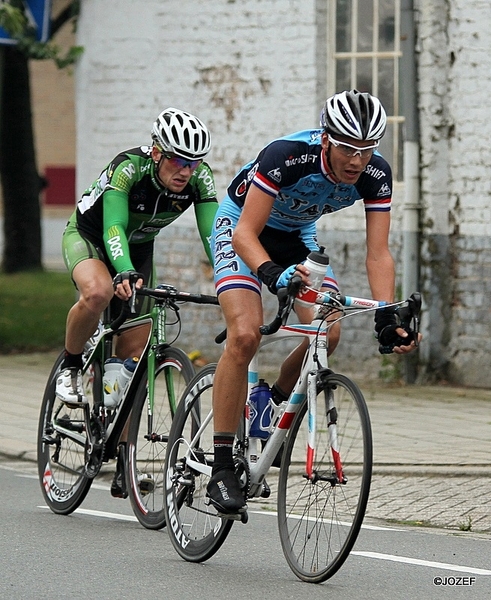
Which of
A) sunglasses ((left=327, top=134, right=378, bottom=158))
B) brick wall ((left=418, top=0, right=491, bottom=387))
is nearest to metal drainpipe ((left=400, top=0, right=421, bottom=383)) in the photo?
brick wall ((left=418, top=0, right=491, bottom=387))

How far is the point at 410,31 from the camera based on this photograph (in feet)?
42.7

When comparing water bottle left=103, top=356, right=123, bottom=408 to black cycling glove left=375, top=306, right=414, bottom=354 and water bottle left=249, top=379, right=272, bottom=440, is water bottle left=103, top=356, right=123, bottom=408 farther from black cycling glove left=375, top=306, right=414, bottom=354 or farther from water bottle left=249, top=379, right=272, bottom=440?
black cycling glove left=375, top=306, right=414, bottom=354

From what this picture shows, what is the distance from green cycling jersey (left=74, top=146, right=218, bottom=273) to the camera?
709 cm

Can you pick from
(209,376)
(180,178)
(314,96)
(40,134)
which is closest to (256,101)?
(314,96)

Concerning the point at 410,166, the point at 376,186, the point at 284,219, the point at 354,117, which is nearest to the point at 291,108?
the point at 410,166

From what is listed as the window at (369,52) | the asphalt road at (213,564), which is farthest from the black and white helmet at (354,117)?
the window at (369,52)

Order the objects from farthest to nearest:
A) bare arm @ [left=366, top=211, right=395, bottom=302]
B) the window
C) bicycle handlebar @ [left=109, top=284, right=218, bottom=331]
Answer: the window, bicycle handlebar @ [left=109, top=284, right=218, bottom=331], bare arm @ [left=366, top=211, right=395, bottom=302]

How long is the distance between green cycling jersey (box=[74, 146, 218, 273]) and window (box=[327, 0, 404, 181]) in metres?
6.44

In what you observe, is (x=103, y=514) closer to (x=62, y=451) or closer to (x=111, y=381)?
(x=62, y=451)

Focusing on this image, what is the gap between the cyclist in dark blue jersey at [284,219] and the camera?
584 centimetres

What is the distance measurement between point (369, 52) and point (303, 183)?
799cm

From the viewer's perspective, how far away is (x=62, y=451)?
311 inches

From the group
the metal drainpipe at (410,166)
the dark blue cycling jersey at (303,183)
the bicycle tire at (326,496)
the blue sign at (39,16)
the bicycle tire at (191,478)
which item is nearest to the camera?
the bicycle tire at (326,496)

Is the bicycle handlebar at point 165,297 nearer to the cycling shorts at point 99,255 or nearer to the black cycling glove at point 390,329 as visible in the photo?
the cycling shorts at point 99,255
